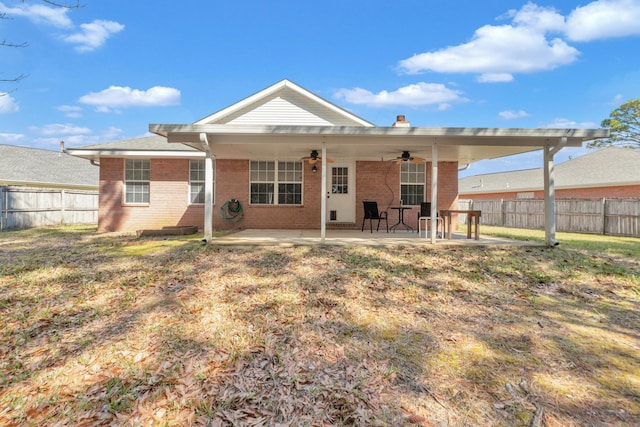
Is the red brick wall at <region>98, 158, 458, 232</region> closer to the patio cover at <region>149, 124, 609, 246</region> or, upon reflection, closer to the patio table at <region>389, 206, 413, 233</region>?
the patio table at <region>389, 206, 413, 233</region>

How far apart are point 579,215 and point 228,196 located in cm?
1387

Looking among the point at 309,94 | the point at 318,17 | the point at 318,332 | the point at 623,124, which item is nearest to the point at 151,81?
the point at 318,17

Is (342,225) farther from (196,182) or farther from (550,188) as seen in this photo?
(550,188)

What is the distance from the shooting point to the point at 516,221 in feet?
53.1

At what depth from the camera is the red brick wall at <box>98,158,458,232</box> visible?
11.3 meters

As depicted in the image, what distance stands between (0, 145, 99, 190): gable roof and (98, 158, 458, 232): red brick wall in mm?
10065

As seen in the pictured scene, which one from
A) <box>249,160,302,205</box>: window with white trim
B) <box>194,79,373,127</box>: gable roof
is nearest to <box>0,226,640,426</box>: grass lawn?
<box>249,160,302,205</box>: window with white trim

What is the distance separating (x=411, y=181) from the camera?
37.3 feet

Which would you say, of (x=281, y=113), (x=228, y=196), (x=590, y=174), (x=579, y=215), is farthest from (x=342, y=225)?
(x=590, y=174)

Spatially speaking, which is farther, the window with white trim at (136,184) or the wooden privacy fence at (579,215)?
the wooden privacy fence at (579,215)

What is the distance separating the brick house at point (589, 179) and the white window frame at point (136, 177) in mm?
19471

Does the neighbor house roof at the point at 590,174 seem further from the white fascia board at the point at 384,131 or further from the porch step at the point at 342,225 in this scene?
the porch step at the point at 342,225

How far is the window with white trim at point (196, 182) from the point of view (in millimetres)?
11416

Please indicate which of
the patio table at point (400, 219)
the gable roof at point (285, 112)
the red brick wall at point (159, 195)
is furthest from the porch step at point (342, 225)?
the red brick wall at point (159, 195)
